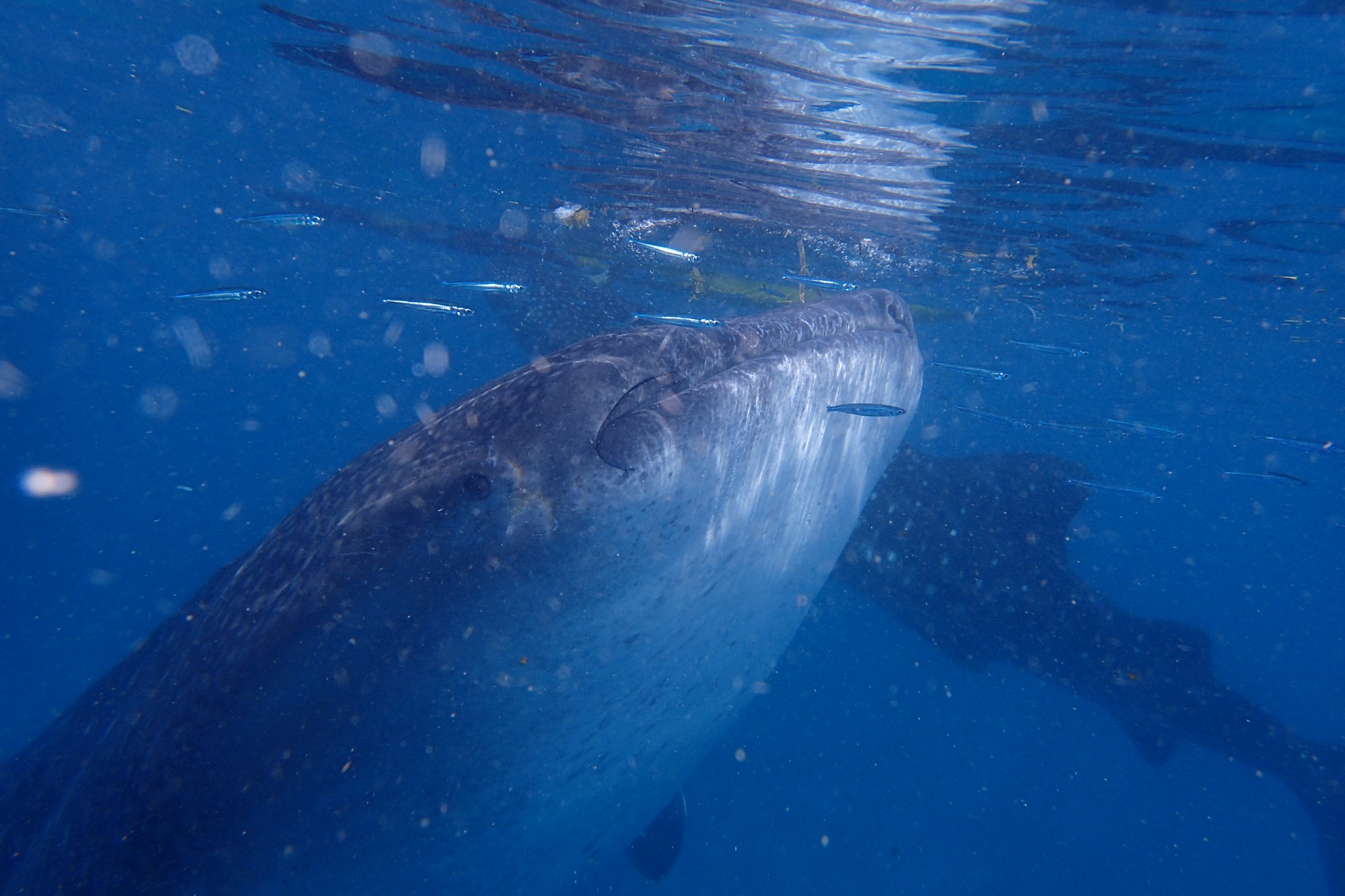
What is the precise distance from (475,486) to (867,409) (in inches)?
80.4

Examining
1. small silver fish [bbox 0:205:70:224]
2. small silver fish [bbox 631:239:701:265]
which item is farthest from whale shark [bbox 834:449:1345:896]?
small silver fish [bbox 0:205:70:224]

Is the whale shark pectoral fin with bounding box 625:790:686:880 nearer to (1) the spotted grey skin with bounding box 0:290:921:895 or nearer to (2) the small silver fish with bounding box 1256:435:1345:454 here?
(1) the spotted grey skin with bounding box 0:290:921:895

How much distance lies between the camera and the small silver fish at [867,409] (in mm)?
3024

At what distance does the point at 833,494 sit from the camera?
336 cm

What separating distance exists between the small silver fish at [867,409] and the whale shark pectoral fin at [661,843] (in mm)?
4535

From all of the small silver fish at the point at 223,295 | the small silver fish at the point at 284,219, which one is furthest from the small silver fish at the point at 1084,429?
the small silver fish at the point at 223,295

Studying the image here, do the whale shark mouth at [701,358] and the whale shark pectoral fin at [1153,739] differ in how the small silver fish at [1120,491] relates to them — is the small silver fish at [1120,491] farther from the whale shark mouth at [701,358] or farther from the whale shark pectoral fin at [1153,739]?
the whale shark mouth at [701,358]

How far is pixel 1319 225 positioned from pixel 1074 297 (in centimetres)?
766

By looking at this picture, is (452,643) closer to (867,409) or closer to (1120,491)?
(867,409)

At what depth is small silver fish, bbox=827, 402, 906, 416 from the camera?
302cm

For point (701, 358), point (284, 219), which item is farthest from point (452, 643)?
point (284, 219)

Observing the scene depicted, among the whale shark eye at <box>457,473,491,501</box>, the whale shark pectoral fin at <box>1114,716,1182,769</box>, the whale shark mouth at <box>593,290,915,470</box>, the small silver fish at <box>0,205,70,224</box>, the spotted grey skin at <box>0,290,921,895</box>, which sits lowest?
the whale shark pectoral fin at <box>1114,716,1182,769</box>

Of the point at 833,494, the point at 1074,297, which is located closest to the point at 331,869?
the point at 833,494

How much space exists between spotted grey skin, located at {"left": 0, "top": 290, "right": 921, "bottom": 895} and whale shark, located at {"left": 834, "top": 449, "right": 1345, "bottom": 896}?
22.3 ft
